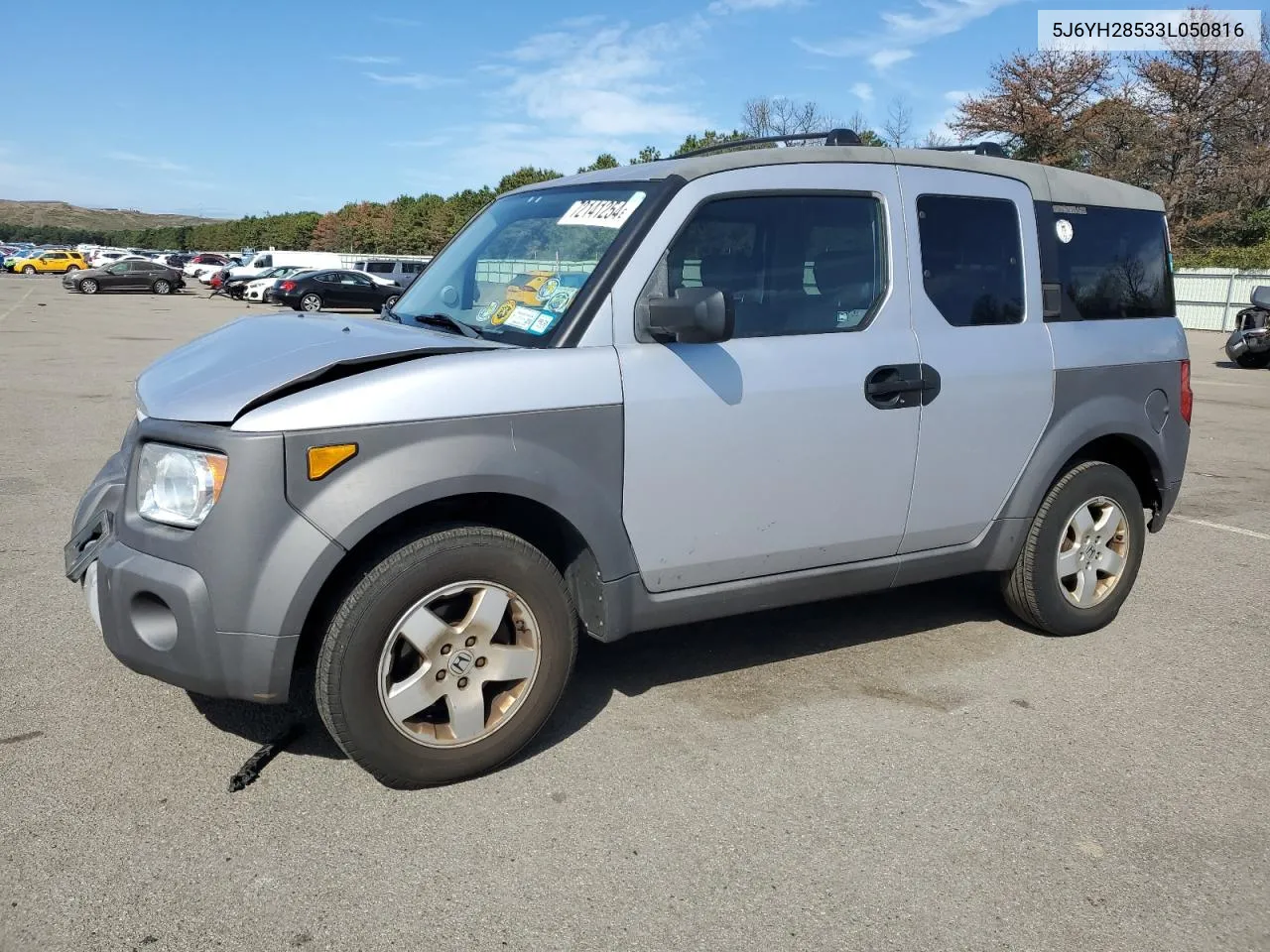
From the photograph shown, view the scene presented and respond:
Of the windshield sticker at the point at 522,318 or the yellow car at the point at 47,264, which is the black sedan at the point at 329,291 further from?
the yellow car at the point at 47,264

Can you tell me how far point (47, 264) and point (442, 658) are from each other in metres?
74.1

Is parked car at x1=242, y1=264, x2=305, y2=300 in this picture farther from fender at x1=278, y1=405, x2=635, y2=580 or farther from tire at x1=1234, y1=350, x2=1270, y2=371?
fender at x1=278, y1=405, x2=635, y2=580

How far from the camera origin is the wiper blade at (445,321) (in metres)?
3.68

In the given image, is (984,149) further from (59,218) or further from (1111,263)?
(59,218)

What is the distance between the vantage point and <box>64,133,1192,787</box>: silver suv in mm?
2992

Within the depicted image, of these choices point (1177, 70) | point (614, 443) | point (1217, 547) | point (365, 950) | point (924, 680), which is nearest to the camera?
point (365, 950)

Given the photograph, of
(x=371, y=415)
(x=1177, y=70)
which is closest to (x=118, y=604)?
(x=371, y=415)

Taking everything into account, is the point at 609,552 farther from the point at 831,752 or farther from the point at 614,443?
the point at 831,752

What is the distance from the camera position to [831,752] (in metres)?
3.58

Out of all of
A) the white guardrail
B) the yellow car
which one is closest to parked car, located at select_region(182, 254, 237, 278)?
the yellow car

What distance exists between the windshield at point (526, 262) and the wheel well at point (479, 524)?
55 cm

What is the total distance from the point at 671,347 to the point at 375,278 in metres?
34.3

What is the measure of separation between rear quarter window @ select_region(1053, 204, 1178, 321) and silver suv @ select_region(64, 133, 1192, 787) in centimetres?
2

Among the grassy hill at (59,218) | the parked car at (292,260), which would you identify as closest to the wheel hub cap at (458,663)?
the parked car at (292,260)
